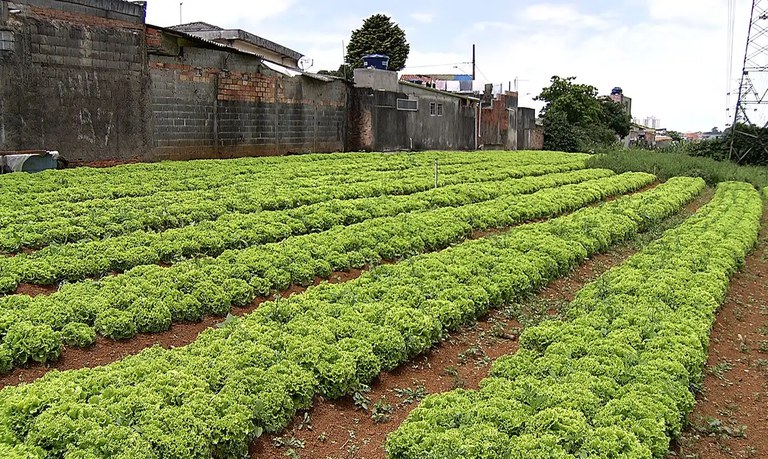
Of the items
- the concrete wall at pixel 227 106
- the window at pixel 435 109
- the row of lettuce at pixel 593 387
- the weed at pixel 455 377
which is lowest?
the weed at pixel 455 377

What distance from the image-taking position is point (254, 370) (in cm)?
695

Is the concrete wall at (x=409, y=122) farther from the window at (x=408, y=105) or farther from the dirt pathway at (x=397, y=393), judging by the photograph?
the dirt pathway at (x=397, y=393)

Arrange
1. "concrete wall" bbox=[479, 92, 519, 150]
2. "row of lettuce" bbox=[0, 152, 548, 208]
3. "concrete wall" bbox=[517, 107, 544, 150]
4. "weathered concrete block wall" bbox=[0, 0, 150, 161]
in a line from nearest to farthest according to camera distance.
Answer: "row of lettuce" bbox=[0, 152, 548, 208], "weathered concrete block wall" bbox=[0, 0, 150, 161], "concrete wall" bbox=[479, 92, 519, 150], "concrete wall" bbox=[517, 107, 544, 150]

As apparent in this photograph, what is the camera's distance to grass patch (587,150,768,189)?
3347cm

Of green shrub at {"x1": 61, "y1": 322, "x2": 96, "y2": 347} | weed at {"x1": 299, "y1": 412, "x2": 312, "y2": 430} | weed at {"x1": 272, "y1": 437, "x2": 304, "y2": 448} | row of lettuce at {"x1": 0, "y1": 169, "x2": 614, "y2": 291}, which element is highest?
row of lettuce at {"x1": 0, "y1": 169, "x2": 614, "y2": 291}

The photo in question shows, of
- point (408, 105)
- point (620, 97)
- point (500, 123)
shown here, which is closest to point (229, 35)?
point (408, 105)

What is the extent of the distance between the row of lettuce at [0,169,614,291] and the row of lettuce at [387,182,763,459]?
580 cm

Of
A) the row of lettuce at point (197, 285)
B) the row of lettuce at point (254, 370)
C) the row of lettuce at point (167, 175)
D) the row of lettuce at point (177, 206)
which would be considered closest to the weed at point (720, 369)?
the row of lettuce at point (254, 370)

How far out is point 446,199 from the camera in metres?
18.4

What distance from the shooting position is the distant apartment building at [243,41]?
110ft

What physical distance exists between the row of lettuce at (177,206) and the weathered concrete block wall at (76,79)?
14.6ft

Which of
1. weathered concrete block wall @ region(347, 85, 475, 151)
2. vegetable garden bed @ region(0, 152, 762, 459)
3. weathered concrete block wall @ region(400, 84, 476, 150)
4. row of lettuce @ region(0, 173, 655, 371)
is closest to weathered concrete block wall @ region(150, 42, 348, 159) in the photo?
weathered concrete block wall @ region(347, 85, 475, 151)

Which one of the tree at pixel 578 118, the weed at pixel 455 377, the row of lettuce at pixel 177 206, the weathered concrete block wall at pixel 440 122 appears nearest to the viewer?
the weed at pixel 455 377

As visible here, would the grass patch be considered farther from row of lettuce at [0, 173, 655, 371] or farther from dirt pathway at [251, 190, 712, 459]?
dirt pathway at [251, 190, 712, 459]
